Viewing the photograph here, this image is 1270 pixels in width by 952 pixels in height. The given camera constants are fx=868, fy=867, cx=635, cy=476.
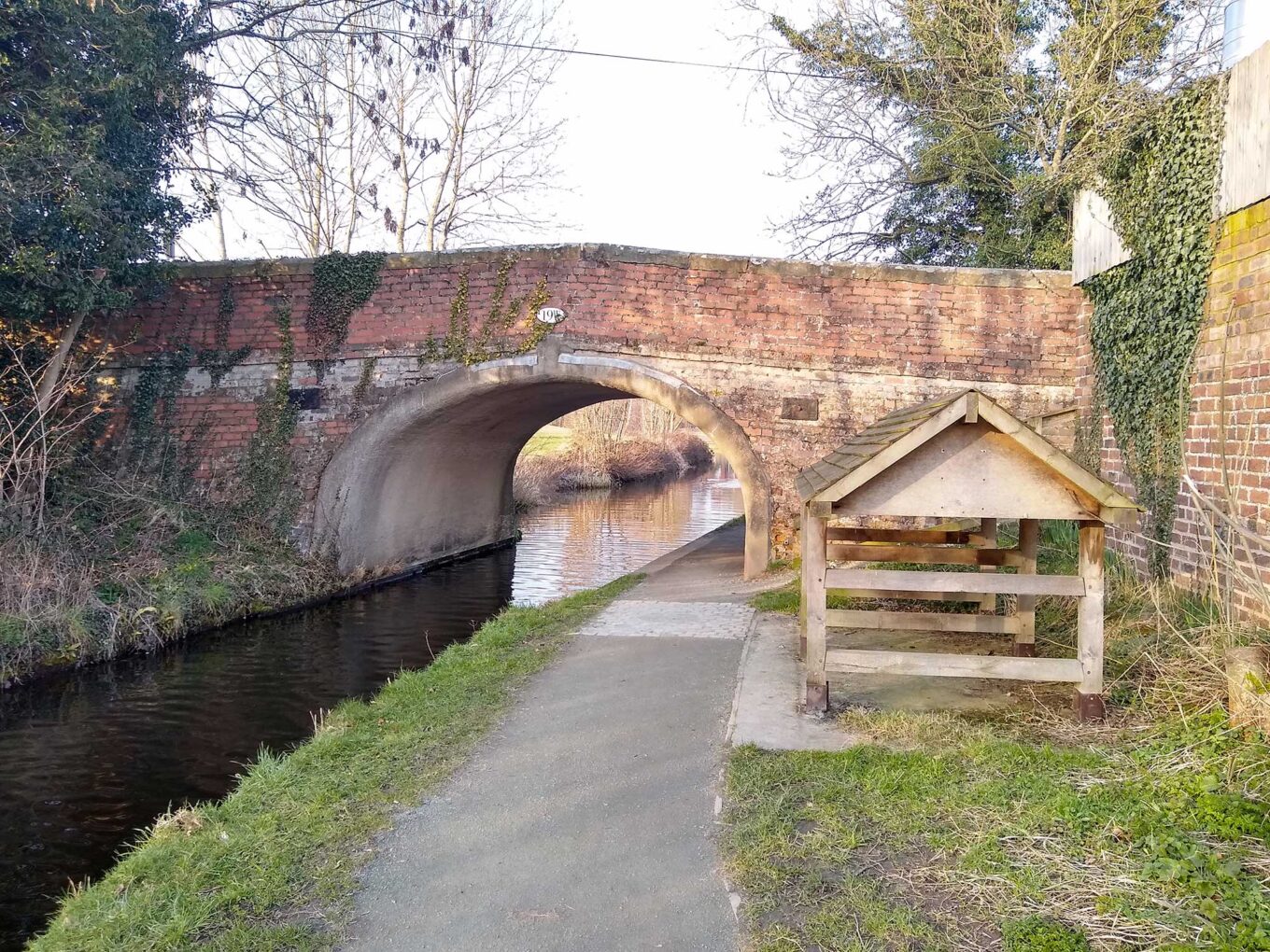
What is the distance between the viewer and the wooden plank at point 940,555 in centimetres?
610

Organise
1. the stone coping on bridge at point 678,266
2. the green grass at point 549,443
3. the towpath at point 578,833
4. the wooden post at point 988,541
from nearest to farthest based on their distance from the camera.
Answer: the towpath at point 578,833 → the wooden post at point 988,541 → the stone coping on bridge at point 678,266 → the green grass at point 549,443

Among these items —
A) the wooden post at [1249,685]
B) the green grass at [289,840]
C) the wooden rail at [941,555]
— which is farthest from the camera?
the wooden rail at [941,555]

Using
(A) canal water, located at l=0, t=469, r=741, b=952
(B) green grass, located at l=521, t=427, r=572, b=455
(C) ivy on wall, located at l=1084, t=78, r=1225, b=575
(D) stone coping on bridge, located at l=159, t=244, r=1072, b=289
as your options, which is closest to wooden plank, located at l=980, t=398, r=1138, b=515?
(C) ivy on wall, located at l=1084, t=78, r=1225, b=575

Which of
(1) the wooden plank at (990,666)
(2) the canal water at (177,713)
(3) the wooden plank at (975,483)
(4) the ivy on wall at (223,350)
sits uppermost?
(4) the ivy on wall at (223,350)

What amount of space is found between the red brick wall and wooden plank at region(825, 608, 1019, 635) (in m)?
1.30

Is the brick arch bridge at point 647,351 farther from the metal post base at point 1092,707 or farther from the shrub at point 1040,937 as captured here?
the shrub at point 1040,937

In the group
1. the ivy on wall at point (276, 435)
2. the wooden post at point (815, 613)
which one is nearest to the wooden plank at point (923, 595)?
the wooden post at point (815, 613)

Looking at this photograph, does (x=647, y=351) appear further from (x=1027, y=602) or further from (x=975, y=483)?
(x=975, y=483)

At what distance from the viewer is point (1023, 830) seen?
11.6 feet

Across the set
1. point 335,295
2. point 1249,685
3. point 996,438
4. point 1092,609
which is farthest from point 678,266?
point 1249,685

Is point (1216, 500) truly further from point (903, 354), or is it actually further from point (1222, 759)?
point (903, 354)

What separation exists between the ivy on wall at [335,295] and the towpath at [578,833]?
6827 millimetres

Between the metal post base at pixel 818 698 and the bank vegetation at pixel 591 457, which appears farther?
the bank vegetation at pixel 591 457

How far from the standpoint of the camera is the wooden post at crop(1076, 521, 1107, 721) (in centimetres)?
480
